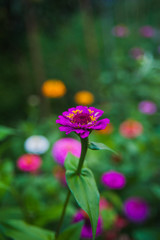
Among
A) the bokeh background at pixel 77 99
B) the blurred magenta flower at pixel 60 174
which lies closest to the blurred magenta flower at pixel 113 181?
the bokeh background at pixel 77 99

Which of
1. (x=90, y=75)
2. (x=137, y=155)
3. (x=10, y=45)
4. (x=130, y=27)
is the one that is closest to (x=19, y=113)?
(x=10, y=45)

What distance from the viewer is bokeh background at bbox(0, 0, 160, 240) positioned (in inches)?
35.1

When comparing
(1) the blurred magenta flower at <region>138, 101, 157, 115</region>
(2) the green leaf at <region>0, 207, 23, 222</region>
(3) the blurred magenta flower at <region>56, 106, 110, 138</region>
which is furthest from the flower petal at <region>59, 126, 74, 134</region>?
(1) the blurred magenta flower at <region>138, 101, 157, 115</region>

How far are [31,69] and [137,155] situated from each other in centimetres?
173

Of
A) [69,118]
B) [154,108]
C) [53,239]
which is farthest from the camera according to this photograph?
[154,108]

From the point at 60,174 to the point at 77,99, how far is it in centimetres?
85

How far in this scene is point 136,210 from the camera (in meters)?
0.91

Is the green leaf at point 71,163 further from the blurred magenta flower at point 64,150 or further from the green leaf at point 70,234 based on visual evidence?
the blurred magenta flower at point 64,150

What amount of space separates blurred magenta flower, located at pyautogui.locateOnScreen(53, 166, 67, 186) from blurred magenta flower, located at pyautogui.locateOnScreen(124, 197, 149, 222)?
26 centimetres

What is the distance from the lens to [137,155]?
112 centimetres

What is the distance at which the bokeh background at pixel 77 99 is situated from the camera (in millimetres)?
891

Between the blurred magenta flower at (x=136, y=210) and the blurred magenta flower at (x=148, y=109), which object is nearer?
the blurred magenta flower at (x=136, y=210)

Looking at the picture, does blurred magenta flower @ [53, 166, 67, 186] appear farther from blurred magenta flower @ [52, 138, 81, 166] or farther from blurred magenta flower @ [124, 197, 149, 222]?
blurred magenta flower @ [124, 197, 149, 222]

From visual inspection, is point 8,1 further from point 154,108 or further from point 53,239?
point 53,239
